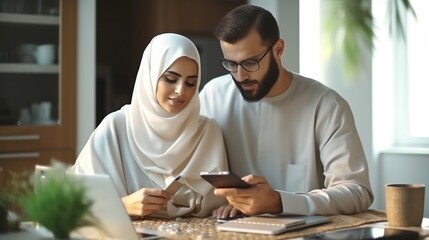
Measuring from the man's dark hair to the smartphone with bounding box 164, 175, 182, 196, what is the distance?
45 cm

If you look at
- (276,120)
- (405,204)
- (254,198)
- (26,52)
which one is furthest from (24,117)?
(405,204)

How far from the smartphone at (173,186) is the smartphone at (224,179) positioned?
0.23m

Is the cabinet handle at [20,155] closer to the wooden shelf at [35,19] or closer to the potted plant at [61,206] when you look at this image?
the wooden shelf at [35,19]

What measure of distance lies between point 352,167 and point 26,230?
925mm

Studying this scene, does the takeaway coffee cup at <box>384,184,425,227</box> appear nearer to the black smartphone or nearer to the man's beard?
the black smartphone

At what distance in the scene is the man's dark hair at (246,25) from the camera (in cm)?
202

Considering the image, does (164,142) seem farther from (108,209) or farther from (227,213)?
(108,209)

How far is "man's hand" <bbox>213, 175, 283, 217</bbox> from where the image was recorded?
1648 millimetres

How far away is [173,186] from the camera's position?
6.04 feet

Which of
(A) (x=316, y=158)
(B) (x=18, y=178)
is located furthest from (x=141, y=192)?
(A) (x=316, y=158)

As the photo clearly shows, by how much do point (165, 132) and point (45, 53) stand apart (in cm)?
175

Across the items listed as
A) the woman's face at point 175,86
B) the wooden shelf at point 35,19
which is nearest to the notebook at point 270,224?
the woman's face at point 175,86

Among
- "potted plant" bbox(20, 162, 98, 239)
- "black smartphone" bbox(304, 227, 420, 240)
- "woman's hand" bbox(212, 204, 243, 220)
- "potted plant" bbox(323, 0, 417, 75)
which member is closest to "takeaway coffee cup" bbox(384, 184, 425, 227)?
"black smartphone" bbox(304, 227, 420, 240)

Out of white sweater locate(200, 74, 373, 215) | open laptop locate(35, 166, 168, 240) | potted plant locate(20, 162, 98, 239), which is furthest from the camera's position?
white sweater locate(200, 74, 373, 215)
